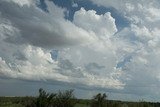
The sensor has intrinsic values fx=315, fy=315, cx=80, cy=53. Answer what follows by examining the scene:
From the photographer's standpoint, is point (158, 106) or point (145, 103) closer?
point (145, 103)

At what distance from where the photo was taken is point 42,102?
76.9m

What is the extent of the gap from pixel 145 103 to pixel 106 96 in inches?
645

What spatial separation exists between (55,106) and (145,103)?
30653mm

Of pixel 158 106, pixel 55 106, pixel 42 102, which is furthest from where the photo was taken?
pixel 158 106

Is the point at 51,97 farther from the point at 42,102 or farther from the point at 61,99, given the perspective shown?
the point at 61,99

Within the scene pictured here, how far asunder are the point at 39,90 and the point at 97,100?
2215 centimetres

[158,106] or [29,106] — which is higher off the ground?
[158,106]

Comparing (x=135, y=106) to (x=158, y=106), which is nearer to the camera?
(x=135, y=106)

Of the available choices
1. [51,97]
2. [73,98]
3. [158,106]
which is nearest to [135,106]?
[73,98]

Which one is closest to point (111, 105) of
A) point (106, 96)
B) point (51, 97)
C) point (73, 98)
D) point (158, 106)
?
point (106, 96)

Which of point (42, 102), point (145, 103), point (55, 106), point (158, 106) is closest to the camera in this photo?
point (42, 102)

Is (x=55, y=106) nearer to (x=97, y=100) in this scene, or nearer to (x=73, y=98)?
(x=73, y=98)

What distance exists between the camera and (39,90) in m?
78.1

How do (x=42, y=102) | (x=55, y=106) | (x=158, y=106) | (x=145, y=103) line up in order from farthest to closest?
1. (x=158, y=106)
2. (x=145, y=103)
3. (x=55, y=106)
4. (x=42, y=102)
